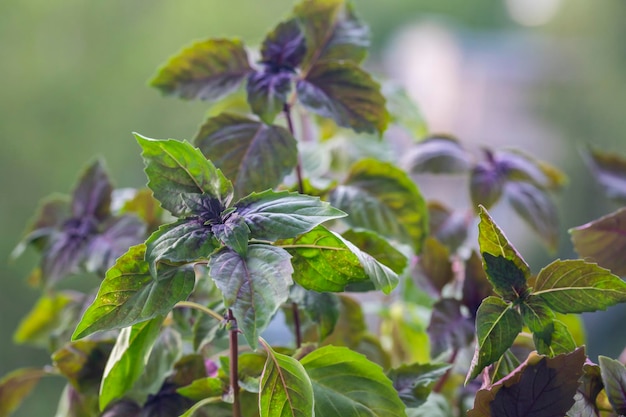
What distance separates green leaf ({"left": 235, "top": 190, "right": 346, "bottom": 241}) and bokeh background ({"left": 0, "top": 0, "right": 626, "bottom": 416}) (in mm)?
560

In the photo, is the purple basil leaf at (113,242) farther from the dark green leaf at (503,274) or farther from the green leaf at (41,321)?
the dark green leaf at (503,274)

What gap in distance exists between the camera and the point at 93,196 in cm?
57

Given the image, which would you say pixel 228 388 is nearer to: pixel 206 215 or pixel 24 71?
pixel 206 215

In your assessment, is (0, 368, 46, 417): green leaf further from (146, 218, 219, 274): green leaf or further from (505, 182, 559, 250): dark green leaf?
(505, 182, 559, 250): dark green leaf

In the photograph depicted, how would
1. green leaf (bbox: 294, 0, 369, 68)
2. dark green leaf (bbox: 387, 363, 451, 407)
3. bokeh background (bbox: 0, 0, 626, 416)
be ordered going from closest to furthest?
dark green leaf (bbox: 387, 363, 451, 407), green leaf (bbox: 294, 0, 369, 68), bokeh background (bbox: 0, 0, 626, 416)

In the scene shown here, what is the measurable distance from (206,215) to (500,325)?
0.53ft

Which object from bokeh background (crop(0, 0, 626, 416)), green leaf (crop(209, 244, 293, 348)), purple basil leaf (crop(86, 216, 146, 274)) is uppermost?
green leaf (crop(209, 244, 293, 348))

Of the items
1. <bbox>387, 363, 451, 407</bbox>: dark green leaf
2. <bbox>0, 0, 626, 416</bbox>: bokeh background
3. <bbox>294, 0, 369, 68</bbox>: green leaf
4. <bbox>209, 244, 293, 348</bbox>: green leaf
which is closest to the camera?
<bbox>209, 244, 293, 348</bbox>: green leaf

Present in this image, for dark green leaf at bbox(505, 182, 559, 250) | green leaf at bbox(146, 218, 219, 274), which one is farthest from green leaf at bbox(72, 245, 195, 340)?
dark green leaf at bbox(505, 182, 559, 250)

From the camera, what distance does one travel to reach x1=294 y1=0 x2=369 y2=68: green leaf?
508mm

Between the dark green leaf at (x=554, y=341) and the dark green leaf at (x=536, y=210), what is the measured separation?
0.70 ft

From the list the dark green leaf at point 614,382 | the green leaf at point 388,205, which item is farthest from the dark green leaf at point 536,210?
the dark green leaf at point 614,382

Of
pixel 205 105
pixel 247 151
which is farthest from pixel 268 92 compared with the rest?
pixel 205 105

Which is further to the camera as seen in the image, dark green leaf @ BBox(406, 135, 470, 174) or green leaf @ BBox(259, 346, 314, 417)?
dark green leaf @ BBox(406, 135, 470, 174)
